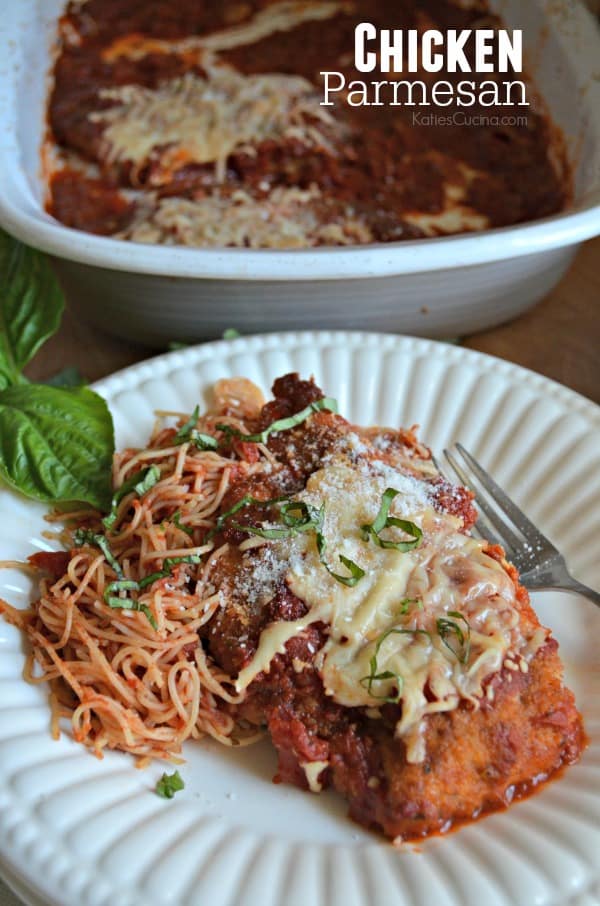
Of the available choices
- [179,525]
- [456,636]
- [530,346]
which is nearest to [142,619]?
[179,525]

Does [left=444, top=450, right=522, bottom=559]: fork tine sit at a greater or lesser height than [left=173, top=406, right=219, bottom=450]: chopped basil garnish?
greater

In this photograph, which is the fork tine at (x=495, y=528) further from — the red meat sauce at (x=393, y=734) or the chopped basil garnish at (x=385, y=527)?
the chopped basil garnish at (x=385, y=527)

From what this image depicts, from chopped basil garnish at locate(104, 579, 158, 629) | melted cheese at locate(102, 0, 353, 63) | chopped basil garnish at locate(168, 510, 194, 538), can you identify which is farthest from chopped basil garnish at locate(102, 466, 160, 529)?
melted cheese at locate(102, 0, 353, 63)

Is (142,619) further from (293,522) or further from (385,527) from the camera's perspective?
(385,527)

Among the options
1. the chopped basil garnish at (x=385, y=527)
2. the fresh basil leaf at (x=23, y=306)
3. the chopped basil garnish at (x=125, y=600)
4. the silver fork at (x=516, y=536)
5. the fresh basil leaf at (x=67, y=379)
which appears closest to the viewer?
the chopped basil garnish at (x=385, y=527)

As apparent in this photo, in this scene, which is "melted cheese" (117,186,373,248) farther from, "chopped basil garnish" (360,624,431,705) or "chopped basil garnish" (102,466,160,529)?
"chopped basil garnish" (360,624,431,705)

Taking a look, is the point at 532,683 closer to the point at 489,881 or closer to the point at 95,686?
the point at 489,881

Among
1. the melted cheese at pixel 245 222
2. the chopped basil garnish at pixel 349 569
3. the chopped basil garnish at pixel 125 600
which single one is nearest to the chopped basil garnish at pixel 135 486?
the chopped basil garnish at pixel 125 600
